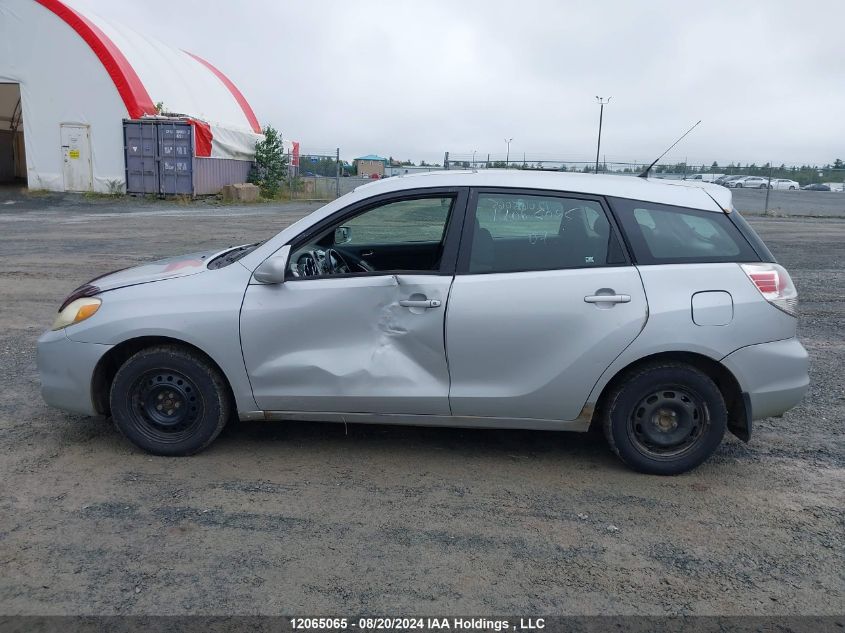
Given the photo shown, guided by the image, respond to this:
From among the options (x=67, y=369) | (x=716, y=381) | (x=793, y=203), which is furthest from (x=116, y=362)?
(x=793, y=203)

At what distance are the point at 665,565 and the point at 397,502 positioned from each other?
138cm

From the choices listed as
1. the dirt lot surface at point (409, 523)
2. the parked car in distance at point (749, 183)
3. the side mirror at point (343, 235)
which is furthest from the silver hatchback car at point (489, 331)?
the parked car in distance at point (749, 183)

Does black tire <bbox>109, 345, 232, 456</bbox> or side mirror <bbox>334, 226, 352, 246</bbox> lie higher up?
side mirror <bbox>334, 226, 352, 246</bbox>

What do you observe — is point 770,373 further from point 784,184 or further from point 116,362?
point 784,184

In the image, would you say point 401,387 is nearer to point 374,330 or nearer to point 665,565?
point 374,330

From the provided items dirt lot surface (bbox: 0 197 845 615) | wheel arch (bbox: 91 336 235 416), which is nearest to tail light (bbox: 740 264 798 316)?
dirt lot surface (bbox: 0 197 845 615)

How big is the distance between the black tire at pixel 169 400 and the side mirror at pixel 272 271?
2.02 ft

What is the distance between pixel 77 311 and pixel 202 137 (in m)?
25.4

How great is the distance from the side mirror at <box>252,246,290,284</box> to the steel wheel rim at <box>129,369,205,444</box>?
30.7 inches

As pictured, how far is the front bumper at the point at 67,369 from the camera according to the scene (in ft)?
13.6

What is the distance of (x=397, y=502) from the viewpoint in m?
3.74

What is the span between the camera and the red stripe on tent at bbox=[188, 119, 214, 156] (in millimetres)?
26938

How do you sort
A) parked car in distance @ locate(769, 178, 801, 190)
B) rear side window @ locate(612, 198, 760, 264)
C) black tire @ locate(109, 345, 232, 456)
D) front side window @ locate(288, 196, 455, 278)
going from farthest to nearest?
1. parked car in distance @ locate(769, 178, 801, 190)
2. front side window @ locate(288, 196, 455, 278)
3. black tire @ locate(109, 345, 232, 456)
4. rear side window @ locate(612, 198, 760, 264)

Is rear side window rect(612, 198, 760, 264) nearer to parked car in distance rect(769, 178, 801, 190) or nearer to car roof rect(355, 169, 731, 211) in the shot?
car roof rect(355, 169, 731, 211)
